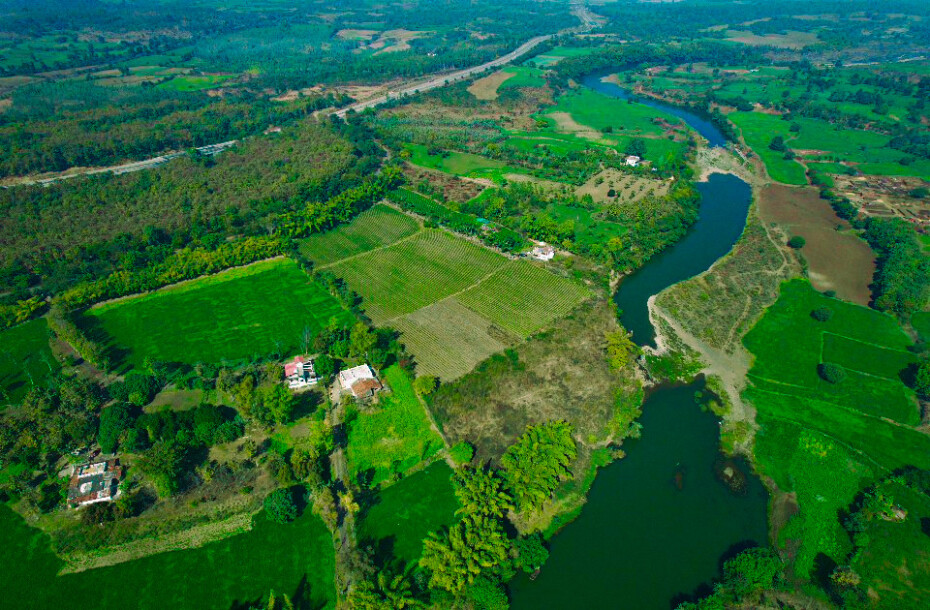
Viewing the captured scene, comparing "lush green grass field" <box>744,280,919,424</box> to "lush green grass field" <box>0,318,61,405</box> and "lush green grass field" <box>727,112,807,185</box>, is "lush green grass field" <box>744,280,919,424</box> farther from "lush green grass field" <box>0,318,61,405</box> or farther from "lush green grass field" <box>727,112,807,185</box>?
"lush green grass field" <box>0,318,61,405</box>

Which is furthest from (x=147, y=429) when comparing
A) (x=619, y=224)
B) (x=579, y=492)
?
(x=619, y=224)

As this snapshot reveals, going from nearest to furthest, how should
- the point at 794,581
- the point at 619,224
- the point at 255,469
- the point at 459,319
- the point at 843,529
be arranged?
the point at 794,581, the point at 843,529, the point at 255,469, the point at 459,319, the point at 619,224

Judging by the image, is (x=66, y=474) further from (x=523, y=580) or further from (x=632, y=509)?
(x=632, y=509)

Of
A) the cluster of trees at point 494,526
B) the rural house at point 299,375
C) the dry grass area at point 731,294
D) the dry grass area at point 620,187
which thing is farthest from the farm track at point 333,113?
the dry grass area at point 731,294

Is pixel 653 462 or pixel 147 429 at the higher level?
pixel 147 429

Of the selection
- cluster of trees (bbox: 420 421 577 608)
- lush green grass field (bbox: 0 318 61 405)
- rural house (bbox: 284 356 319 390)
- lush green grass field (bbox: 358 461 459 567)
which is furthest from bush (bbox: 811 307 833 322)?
lush green grass field (bbox: 0 318 61 405)
